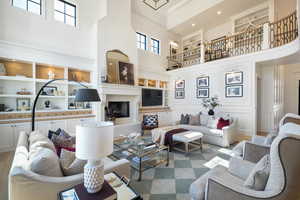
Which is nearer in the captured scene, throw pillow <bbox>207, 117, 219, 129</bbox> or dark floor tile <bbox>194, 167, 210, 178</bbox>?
dark floor tile <bbox>194, 167, 210, 178</bbox>

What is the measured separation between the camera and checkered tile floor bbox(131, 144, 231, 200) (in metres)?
2.01

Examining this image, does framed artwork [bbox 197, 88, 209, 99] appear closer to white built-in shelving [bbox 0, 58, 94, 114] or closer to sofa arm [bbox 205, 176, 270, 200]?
white built-in shelving [bbox 0, 58, 94, 114]

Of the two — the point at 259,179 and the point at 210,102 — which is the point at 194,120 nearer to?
the point at 210,102

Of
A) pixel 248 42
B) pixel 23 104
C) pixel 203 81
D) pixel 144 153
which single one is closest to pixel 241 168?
pixel 144 153

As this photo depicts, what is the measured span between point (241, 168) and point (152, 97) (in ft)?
18.4

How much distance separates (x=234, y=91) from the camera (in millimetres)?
5328

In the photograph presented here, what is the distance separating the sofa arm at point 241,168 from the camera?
163cm

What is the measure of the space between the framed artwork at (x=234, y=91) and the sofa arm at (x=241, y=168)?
4184 millimetres

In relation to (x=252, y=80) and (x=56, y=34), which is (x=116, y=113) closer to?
(x=56, y=34)

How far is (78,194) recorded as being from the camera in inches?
44.7

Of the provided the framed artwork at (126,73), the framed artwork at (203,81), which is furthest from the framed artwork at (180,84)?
the framed artwork at (126,73)

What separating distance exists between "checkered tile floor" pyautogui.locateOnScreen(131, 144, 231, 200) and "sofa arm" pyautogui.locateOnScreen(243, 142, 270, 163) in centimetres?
80

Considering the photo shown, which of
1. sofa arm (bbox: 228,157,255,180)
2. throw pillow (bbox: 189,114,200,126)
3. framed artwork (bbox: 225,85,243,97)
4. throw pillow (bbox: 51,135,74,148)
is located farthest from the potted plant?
throw pillow (bbox: 51,135,74,148)

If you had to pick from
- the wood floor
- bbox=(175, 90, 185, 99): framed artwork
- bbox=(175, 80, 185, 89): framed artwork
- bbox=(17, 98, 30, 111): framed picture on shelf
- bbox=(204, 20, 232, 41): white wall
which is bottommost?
the wood floor
